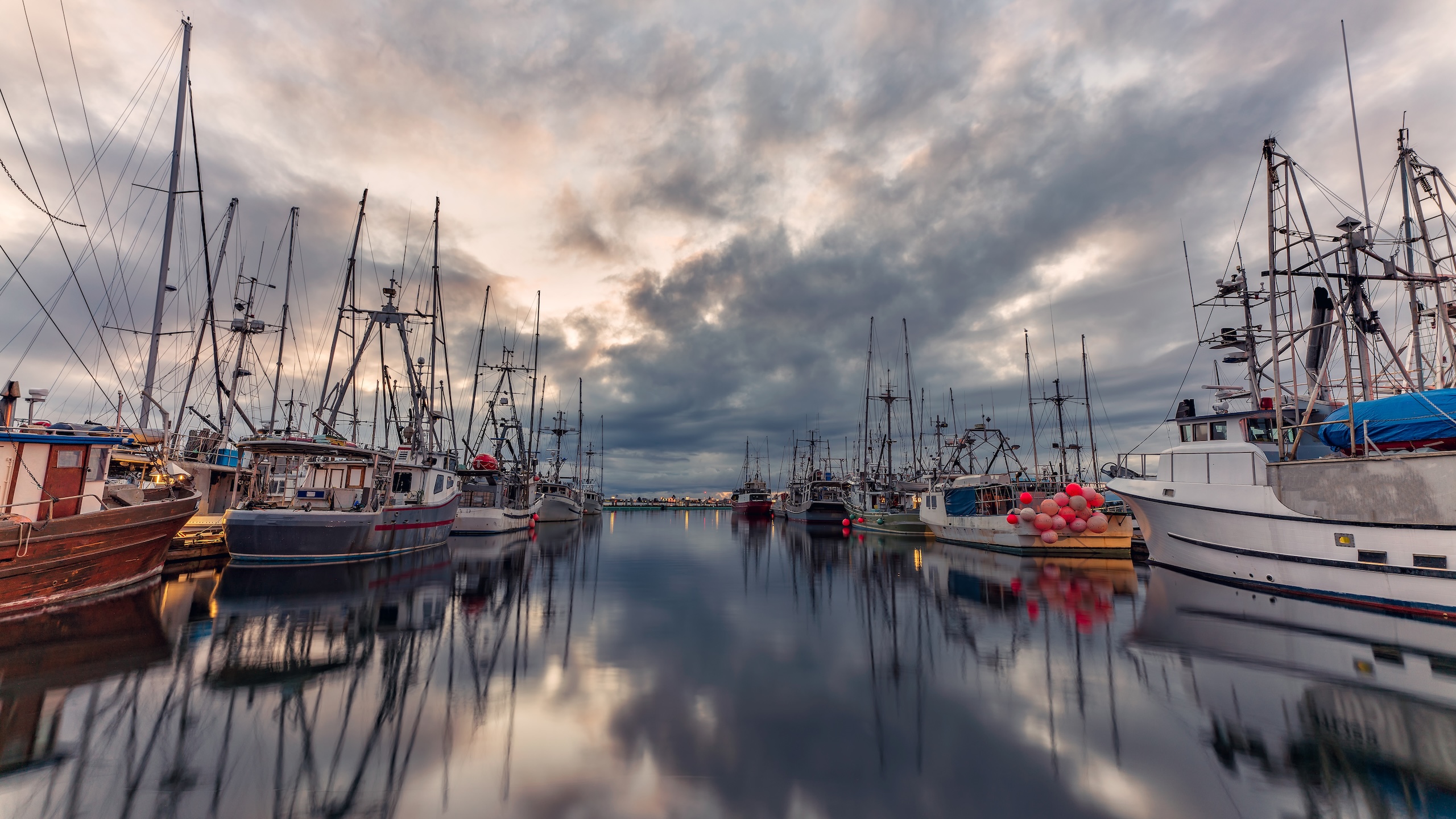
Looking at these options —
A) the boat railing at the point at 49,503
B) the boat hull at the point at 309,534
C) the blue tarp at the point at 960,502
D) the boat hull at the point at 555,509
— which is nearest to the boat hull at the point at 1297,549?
the blue tarp at the point at 960,502

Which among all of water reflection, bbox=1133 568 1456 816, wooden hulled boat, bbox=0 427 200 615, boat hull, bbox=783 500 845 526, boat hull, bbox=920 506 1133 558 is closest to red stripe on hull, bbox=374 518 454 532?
wooden hulled boat, bbox=0 427 200 615

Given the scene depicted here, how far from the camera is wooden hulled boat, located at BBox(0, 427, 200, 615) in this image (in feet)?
39.0

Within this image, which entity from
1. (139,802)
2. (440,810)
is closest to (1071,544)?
(440,810)

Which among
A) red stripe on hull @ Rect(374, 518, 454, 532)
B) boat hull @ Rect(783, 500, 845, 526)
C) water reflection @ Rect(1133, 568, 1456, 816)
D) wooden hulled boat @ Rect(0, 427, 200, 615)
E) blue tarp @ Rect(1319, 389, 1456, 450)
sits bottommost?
boat hull @ Rect(783, 500, 845, 526)

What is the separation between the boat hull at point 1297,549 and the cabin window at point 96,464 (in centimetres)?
3354

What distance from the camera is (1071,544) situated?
28.5 meters

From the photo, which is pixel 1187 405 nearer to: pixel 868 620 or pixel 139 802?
pixel 868 620

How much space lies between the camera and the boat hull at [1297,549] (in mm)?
14289

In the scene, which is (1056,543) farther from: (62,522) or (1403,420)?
(62,522)

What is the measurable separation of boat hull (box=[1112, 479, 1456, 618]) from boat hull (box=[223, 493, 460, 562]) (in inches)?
1257

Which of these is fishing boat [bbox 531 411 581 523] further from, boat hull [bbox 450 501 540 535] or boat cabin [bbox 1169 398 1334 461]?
boat cabin [bbox 1169 398 1334 461]

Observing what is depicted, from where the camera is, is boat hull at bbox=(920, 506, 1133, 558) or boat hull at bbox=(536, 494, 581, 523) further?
boat hull at bbox=(536, 494, 581, 523)

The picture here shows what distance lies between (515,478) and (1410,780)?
58.6 metres

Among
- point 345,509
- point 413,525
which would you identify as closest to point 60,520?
point 345,509
